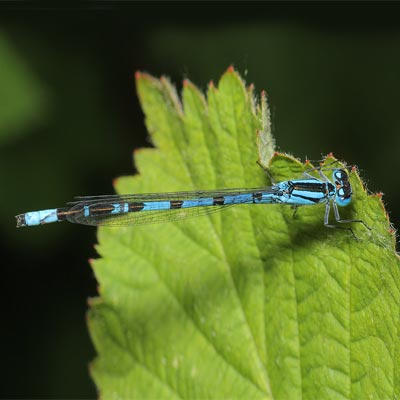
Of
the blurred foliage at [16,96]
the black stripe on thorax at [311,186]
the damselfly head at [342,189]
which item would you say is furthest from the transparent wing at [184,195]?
the blurred foliage at [16,96]

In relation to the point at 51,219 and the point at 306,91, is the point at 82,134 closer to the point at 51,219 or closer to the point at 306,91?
the point at 51,219

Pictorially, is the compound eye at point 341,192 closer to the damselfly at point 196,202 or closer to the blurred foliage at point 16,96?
the damselfly at point 196,202

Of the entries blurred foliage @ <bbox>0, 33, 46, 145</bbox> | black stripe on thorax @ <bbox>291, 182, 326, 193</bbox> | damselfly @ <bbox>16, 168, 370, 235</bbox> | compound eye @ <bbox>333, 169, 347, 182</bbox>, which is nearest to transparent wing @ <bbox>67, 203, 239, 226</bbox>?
damselfly @ <bbox>16, 168, 370, 235</bbox>

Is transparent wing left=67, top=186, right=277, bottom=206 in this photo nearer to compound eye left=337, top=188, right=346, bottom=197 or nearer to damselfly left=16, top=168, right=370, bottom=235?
damselfly left=16, top=168, right=370, bottom=235

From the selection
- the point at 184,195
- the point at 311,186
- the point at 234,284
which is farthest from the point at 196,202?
the point at 311,186

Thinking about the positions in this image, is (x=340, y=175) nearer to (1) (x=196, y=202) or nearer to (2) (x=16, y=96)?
(1) (x=196, y=202)

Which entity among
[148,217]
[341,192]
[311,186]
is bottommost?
[341,192]
